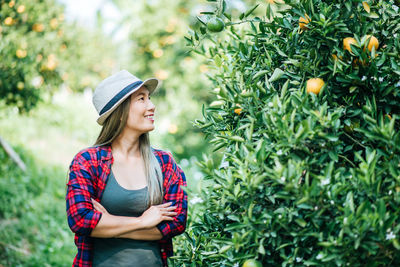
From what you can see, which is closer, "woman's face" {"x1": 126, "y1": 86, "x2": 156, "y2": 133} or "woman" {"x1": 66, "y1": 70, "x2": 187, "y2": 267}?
"woman" {"x1": 66, "y1": 70, "x2": 187, "y2": 267}

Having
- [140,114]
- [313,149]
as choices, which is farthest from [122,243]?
[313,149]

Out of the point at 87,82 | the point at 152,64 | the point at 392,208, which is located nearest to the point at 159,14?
the point at 152,64

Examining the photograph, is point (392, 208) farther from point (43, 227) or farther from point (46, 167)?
point (46, 167)

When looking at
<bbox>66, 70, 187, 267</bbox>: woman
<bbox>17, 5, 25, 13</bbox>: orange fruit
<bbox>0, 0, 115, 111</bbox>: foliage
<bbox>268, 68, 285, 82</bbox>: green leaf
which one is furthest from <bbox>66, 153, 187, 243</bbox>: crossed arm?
<bbox>17, 5, 25, 13</bbox>: orange fruit

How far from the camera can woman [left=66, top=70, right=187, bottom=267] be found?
1.95 metres

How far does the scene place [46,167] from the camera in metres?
6.77

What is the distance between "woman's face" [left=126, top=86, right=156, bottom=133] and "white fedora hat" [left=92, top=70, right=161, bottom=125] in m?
0.07

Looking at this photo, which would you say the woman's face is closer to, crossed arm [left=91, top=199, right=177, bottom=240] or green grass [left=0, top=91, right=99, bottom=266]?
crossed arm [left=91, top=199, right=177, bottom=240]

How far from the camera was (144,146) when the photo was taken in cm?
226

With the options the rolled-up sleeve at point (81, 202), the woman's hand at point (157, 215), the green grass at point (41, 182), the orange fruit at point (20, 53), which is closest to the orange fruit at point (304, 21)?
the woman's hand at point (157, 215)

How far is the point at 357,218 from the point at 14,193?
204 inches

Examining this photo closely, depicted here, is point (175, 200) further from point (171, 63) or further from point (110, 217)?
point (171, 63)

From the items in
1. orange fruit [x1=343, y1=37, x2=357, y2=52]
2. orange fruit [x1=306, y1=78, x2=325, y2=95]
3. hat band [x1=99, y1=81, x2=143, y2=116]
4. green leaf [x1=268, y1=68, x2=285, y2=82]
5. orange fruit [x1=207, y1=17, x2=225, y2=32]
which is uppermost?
orange fruit [x1=207, y1=17, x2=225, y2=32]

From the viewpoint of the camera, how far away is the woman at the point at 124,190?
6.40 ft
